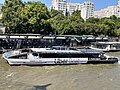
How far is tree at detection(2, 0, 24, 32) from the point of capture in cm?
6674

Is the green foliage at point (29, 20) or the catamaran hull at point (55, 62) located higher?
the green foliage at point (29, 20)

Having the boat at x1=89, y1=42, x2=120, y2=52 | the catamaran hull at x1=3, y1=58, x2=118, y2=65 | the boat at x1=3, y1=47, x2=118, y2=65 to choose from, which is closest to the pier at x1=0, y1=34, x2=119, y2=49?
the boat at x1=89, y1=42, x2=120, y2=52

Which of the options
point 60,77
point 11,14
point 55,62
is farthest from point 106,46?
point 60,77

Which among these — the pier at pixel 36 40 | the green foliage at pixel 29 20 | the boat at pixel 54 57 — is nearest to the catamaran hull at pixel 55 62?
the boat at pixel 54 57

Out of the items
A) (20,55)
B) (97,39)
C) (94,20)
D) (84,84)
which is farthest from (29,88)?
(94,20)

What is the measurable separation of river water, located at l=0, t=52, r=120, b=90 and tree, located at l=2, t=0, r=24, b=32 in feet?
85.9

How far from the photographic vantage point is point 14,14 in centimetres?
6769

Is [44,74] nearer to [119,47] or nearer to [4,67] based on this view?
[4,67]

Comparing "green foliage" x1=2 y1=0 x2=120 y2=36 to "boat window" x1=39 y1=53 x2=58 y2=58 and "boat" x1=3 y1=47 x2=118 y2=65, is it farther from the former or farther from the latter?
"boat window" x1=39 y1=53 x2=58 y2=58

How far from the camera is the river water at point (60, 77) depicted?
27.8 metres

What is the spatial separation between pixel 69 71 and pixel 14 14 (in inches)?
1379

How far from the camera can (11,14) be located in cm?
6788

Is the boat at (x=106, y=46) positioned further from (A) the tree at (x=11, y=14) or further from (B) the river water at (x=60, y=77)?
(B) the river water at (x=60, y=77)

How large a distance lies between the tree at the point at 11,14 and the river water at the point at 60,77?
26197 mm
